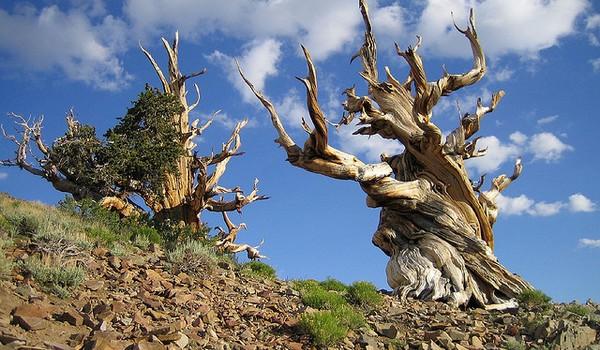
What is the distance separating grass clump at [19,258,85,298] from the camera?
6410 mm

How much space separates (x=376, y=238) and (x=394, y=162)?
2.44 meters

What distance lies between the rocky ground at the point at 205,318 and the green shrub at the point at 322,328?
105 mm

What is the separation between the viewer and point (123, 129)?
16.4 m

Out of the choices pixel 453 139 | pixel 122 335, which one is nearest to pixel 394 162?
pixel 453 139

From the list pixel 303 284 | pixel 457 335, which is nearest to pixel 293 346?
pixel 457 335

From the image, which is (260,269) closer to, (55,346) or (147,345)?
(147,345)

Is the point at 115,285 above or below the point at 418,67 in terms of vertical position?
below

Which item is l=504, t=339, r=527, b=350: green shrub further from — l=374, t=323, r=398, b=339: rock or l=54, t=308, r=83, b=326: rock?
l=54, t=308, r=83, b=326: rock

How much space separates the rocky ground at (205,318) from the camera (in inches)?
221

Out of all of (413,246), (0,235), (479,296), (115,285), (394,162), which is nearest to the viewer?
(115,285)

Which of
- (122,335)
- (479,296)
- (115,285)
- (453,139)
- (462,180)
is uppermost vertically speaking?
(453,139)

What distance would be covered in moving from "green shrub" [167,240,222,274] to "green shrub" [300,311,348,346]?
2.32 m

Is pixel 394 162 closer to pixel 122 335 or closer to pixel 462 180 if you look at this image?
pixel 462 180

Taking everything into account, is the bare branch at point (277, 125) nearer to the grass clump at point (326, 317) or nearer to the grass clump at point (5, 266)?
the grass clump at point (326, 317)
